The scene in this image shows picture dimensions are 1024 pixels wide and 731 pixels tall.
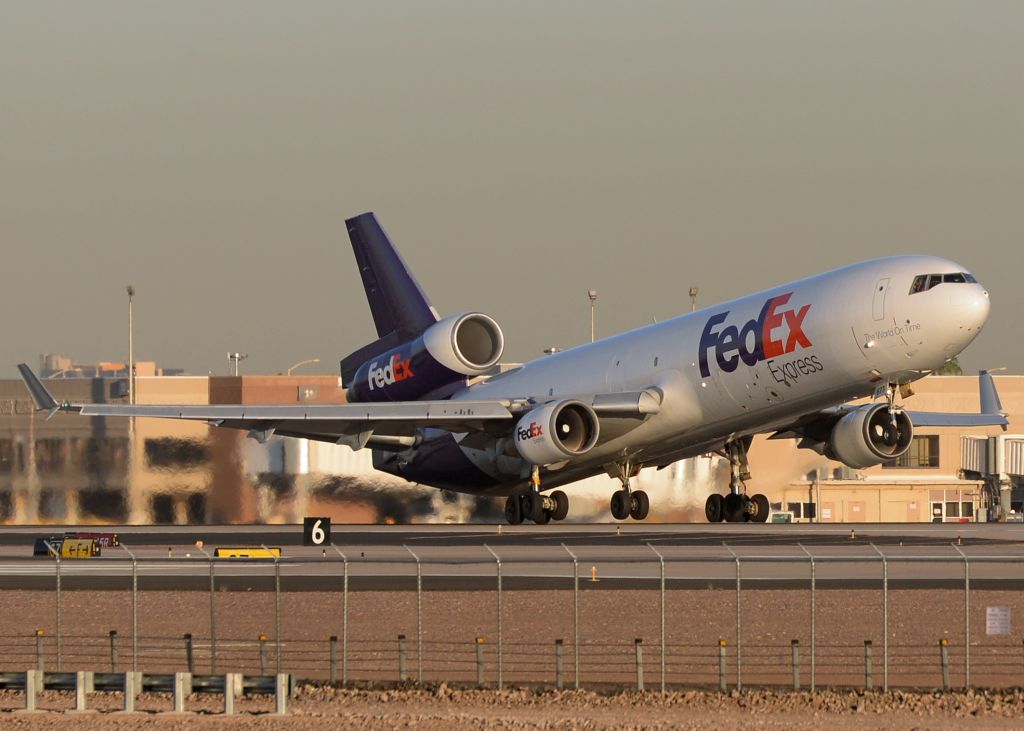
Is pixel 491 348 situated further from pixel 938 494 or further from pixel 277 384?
pixel 277 384

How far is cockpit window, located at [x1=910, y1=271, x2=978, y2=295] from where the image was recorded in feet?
158

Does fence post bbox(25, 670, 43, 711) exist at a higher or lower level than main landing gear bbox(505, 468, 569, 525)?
lower

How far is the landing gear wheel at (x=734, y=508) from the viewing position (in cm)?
5869

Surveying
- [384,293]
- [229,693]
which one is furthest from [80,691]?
[384,293]

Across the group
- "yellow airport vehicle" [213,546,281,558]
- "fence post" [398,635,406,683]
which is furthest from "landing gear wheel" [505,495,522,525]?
"fence post" [398,635,406,683]

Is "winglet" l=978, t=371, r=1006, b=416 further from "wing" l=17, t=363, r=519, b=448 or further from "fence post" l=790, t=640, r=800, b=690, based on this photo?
"fence post" l=790, t=640, r=800, b=690

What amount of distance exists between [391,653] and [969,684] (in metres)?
11.4

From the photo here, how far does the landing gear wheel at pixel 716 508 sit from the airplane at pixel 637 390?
0.08m

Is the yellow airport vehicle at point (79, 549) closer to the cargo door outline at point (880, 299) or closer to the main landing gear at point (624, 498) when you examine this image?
the main landing gear at point (624, 498)

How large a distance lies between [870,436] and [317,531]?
60.4 feet

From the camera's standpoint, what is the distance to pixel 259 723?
29.7 m

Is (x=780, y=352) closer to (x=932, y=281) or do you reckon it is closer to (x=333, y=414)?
(x=932, y=281)

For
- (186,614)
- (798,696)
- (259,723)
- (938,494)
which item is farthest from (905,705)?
(938,494)

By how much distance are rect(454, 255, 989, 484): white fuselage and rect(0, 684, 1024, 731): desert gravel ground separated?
18.9 meters
